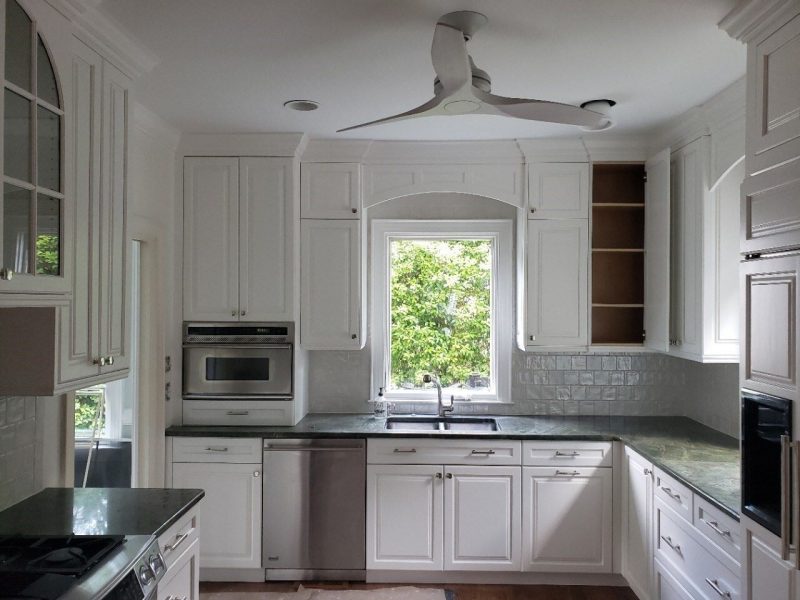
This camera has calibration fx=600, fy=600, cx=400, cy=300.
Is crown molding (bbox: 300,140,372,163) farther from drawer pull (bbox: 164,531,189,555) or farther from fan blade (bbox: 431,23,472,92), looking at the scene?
drawer pull (bbox: 164,531,189,555)

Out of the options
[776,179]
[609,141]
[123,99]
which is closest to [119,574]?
[123,99]

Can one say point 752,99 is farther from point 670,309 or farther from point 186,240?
point 186,240

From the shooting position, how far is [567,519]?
3.42 m

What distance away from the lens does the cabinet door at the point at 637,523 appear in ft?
9.89

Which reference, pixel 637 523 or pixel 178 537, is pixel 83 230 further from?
pixel 637 523

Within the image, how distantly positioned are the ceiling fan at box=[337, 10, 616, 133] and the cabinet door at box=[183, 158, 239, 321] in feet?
5.55

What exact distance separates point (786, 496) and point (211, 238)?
3.09 m

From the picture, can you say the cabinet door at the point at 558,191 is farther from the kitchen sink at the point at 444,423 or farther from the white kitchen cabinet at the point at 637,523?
the white kitchen cabinet at the point at 637,523

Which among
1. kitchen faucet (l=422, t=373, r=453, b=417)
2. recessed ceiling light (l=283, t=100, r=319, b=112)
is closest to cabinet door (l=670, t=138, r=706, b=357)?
kitchen faucet (l=422, t=373, r=453, b=417)

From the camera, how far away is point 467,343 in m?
4.12

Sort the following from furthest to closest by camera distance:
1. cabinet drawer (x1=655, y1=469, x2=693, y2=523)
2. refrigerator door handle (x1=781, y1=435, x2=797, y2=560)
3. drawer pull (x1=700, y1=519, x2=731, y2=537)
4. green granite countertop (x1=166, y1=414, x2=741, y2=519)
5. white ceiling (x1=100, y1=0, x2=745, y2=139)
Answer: green granite countertop (x1=166, y1=414, x2=741, y2=519) < cabinet drawer (x1=655, y1=469, x2=693, y2=523) < drawer pull (x1=700, y1=519, x2=731, y2=537) < white ceiling (x1=100, y1=0, x2=745, y2=139) < refrigerator door handle (x1=781, y1=435, x2=797, y2=560)

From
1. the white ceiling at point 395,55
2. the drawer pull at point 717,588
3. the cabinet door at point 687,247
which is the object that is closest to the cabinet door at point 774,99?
the white ceiling at point 395,55

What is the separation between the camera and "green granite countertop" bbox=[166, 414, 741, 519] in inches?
109

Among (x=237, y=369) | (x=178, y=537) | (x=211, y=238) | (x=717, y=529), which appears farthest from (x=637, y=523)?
(x=211, y=238)
